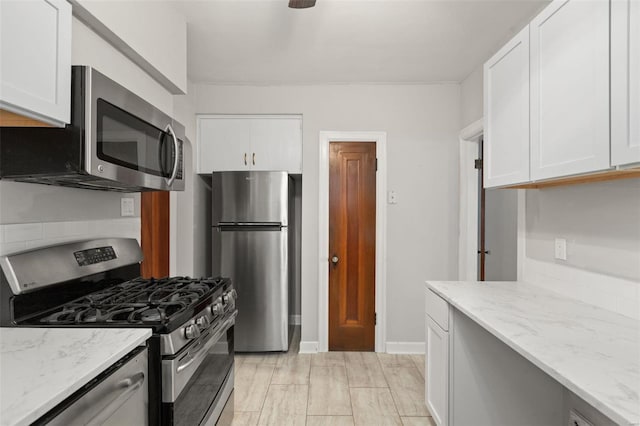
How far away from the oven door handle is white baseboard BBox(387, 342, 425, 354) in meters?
2.04

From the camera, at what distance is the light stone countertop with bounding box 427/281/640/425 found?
0.94m

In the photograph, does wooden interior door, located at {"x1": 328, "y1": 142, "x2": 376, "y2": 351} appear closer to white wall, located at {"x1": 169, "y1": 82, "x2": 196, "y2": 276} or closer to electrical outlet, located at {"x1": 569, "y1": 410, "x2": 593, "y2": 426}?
white wall, located at {"x1": 169, "y1": 82, "x2": 196, "y2": 276}

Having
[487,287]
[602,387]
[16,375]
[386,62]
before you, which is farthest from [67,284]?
[386,62]

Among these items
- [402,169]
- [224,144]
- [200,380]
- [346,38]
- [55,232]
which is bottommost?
[200,380]

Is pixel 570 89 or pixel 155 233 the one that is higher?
pixel 570 89

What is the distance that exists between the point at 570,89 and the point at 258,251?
106 inches

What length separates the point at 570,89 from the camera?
4.93 ft

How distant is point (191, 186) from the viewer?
3623 mm

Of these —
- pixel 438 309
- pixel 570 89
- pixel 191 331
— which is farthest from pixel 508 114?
pixel 191 331

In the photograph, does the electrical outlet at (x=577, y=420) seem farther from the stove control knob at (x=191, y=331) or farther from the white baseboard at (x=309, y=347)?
the white baseboard at (x=309, y=347)

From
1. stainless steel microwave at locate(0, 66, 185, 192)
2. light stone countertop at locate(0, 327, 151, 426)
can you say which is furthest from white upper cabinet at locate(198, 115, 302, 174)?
light stone countertop at locate(0, 327, 151, 426)

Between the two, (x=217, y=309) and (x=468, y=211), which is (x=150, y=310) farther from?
(x=468, y=211)

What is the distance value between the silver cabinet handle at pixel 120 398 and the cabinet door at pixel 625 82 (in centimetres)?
178

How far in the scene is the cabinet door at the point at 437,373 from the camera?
78.5 inches
